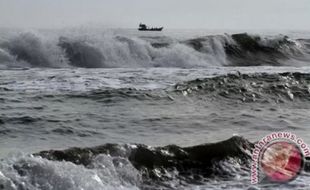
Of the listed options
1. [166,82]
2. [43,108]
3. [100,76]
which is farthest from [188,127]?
[100,76]

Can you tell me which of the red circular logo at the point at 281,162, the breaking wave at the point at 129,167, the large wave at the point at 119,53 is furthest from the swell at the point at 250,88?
the large wave at the point at 119,53

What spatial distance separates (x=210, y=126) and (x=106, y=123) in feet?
5.78

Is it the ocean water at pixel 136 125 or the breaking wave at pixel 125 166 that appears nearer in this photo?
the breaking wave at pixel 125 166

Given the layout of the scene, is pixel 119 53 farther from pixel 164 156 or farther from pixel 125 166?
pixel 125 166

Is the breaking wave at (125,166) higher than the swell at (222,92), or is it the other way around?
the swell at (222,92)

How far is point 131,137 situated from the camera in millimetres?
7680

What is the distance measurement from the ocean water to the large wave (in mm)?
277

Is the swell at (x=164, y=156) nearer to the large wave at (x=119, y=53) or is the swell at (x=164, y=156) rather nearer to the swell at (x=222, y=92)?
the swell at (x=222, y=92)

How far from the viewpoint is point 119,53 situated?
21.8m

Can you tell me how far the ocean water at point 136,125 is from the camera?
18.9 ft

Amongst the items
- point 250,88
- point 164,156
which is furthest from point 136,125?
point 250,88

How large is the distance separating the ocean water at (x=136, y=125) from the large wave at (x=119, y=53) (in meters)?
0.28

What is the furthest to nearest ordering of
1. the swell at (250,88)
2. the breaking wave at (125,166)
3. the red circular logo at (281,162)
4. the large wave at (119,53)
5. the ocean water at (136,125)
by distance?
1. the large wave at (119,53)
2. the swell at (250,88)
3. the red circular logo at (281,162)
4. the ocean water at (136,125)
5. the breaking wave at (125,166)

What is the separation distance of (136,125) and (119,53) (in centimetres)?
1347
